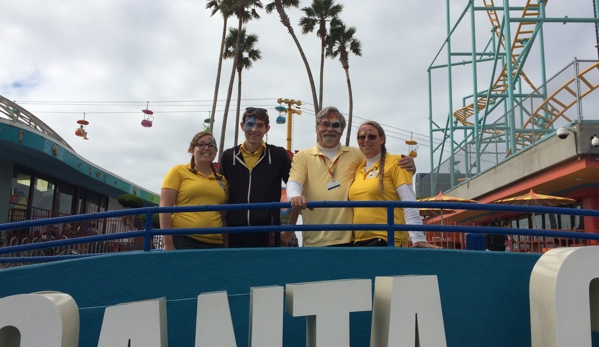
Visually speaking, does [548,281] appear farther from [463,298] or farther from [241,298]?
[241,298]

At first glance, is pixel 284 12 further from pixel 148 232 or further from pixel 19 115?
pixel 148 232

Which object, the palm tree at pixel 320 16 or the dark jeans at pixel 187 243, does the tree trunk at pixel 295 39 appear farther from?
the dark jeans at pixel 187 243

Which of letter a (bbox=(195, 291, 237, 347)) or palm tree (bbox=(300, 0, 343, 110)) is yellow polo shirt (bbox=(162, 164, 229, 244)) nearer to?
letter a (bbox=(195, 291, 237, 347))

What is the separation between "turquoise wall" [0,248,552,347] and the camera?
3.42 meters

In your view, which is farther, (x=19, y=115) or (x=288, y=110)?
(x=288, y=110)

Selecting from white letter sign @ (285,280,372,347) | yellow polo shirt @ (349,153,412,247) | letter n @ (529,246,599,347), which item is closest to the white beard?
yellow polo shirt @ (349,153,412,247)

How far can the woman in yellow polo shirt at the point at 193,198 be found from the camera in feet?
12.5

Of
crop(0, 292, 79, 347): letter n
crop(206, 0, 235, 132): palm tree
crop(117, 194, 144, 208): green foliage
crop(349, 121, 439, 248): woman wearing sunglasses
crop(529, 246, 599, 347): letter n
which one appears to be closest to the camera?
crop(0, 292, 79, 347): letter n

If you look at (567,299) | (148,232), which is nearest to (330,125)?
(148,232)

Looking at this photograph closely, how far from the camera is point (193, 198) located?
383 centimetres

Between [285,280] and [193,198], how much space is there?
1057 millimetres

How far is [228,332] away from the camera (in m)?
2.86

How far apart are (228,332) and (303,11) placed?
24402 mm

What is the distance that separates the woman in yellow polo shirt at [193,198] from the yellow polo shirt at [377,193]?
116 cm
